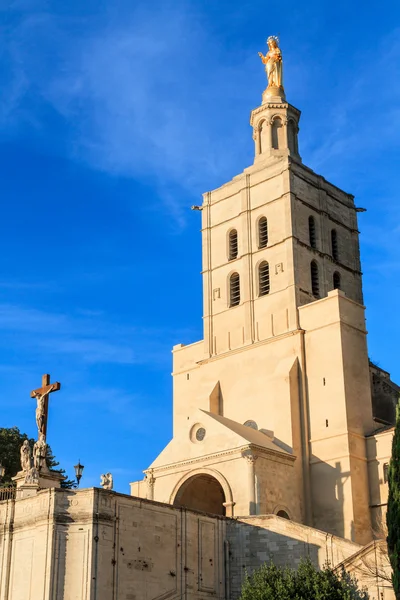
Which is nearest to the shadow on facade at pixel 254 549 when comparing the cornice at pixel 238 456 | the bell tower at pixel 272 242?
the cornice at pixel 238 456

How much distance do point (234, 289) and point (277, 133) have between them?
10689 millimetres

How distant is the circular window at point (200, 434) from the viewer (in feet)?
144

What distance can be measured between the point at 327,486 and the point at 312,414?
150 inches

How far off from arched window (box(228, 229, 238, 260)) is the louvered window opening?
2435 mm

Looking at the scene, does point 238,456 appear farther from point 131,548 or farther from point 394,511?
point 394,511

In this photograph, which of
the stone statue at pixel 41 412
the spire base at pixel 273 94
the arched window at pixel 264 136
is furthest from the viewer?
the spire base at pixel 273 94

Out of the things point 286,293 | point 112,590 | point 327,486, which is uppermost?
A: point 286,293

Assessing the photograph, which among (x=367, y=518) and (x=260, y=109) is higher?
(x=260, y=109)

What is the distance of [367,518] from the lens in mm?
42750

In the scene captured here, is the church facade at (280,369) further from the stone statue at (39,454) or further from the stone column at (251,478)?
the stone statue at (39,454)

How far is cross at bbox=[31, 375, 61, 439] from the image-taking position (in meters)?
37.6

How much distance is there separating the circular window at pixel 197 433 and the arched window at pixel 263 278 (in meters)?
9.81

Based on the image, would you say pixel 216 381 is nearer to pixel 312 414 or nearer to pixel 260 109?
pixel 312 414

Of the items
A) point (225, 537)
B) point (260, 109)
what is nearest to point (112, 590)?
point (225, 537)
